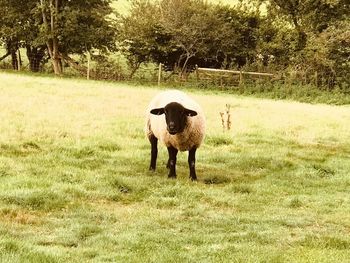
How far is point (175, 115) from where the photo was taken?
39.3ft

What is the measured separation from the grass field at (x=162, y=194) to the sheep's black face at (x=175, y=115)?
1.00 meters

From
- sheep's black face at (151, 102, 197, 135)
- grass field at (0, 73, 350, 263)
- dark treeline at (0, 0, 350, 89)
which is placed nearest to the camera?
grass field at (0, 73, 350, 263)

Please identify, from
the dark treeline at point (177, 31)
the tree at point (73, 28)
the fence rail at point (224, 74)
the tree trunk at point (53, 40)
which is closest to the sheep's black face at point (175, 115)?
the fence rail at point (224, 74)

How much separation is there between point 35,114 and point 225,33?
80.1 feet

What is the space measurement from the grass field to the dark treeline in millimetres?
Result: 20464

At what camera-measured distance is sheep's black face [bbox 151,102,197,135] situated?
1178 cm

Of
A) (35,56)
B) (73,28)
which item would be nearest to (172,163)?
(73,28)

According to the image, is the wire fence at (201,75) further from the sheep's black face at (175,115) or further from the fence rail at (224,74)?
the sheep's black face at (175,115)

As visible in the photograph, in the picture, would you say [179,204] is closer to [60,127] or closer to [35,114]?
[60,127]

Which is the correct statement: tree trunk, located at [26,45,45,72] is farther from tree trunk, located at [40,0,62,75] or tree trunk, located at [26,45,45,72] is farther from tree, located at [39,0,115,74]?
tree, located at [39,0,115,74]

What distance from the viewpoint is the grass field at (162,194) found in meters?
7.41

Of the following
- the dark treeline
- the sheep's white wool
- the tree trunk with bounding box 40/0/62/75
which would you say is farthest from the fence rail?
the sheep's white wool

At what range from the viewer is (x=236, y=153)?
14.7 meters

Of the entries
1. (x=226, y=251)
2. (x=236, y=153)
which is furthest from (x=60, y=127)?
(x=226, y=251)
